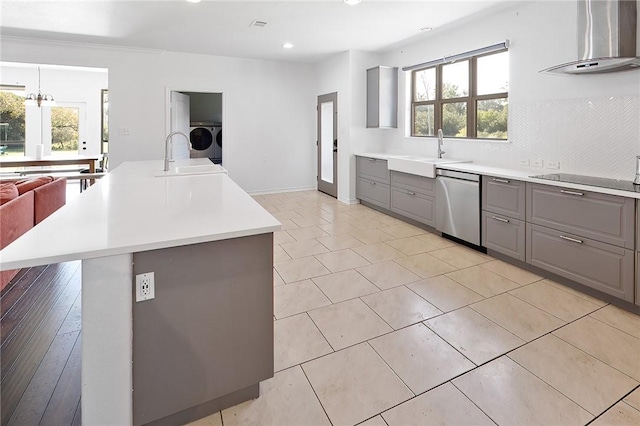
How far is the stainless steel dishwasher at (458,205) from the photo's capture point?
3756 millimetres

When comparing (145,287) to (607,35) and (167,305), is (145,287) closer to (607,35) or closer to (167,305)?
(167,305)

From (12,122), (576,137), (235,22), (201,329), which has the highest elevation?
(235,22)

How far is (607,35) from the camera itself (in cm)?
275

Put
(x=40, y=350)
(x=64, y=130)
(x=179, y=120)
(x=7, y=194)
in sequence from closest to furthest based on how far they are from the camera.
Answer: (x=40, y=350), (x=7, y=194), (x=179, y=120), (x=64, y=130)

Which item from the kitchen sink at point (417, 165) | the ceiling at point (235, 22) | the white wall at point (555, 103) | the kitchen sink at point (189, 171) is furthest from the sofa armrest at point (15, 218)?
the white wall at point (555, 103)

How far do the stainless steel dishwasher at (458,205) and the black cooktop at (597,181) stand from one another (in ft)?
2.41

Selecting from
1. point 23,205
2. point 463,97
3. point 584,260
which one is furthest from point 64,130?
point 584,260

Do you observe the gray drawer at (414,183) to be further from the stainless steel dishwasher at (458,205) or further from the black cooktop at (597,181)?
the black cooktop at (597,181)

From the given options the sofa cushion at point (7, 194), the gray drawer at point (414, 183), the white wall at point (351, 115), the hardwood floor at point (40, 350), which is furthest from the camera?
the white wall at point (351, 115)

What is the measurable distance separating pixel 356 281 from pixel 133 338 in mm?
1992

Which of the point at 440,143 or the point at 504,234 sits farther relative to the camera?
the point at 440,143

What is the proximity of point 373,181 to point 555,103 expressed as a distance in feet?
8.91

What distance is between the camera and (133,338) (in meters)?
1.36

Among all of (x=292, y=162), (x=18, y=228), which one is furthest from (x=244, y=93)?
(x=18, y=228)
